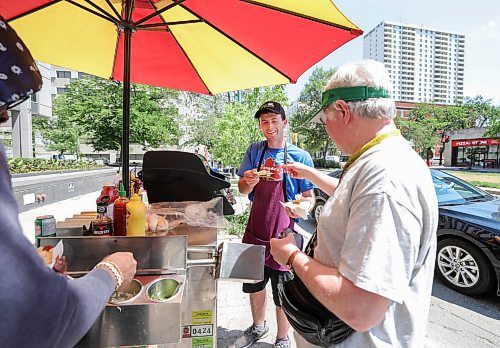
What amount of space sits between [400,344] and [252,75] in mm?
2696

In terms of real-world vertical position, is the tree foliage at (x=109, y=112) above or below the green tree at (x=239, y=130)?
above

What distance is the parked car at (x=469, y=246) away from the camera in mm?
4074

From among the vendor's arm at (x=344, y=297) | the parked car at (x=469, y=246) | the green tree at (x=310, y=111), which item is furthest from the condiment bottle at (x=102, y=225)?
the green tree at (x=310, y=111)

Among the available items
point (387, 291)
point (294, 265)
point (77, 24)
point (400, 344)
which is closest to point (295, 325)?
point (294, 265)

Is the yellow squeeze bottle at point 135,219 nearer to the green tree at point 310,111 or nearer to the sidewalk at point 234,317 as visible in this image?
the sidewalk at point 234,317

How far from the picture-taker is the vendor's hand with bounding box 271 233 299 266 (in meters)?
1.39

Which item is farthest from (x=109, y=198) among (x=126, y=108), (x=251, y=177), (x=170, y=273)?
(x=251, y=177)

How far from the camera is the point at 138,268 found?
1616 millimetres

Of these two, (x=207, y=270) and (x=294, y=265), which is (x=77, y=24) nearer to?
(x=207, y=270)

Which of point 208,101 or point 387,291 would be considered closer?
Result: point 387,291

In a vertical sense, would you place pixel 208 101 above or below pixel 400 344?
above

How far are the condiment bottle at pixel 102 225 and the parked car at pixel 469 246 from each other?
4.48 meters

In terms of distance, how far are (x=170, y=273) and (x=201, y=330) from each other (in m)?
0.73

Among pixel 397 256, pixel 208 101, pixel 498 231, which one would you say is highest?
pixel 208 101
